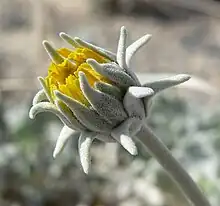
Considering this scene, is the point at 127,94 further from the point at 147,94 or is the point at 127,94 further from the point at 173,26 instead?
the point at 173,26

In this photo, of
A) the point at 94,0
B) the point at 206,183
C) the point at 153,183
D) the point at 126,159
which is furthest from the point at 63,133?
the point at 94,0

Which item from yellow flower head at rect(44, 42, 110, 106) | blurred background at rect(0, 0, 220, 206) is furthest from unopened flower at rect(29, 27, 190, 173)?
blurred background at rect(0, 0, 220, 206)

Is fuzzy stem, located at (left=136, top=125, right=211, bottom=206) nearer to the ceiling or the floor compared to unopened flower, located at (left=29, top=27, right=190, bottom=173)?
nearer to the floor

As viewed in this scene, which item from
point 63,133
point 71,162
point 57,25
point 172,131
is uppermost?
point 63,133

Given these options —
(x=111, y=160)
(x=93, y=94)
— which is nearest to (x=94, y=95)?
(x=93, y=94)

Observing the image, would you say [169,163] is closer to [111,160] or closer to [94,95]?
[94,95]

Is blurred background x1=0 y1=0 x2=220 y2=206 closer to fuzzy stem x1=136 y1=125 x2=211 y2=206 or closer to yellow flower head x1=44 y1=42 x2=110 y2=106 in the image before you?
fuzzy stem x1=136 y1=125 x2=211 y2=206
